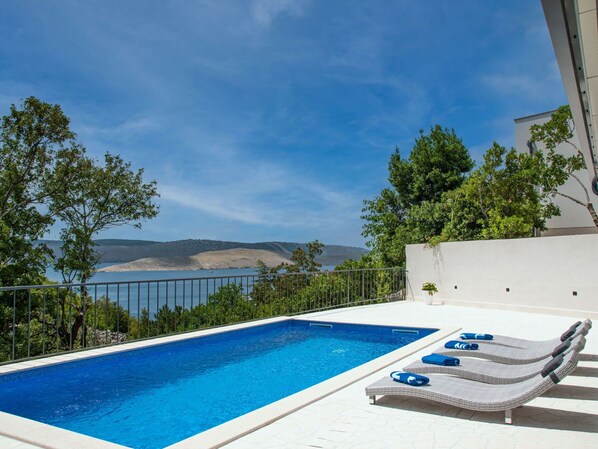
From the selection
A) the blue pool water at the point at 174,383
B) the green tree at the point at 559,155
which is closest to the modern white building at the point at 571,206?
the green tree at the point at 559,155

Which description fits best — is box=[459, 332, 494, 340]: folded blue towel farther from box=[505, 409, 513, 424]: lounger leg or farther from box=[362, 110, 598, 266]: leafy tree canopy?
box=[362, 110, 598, 266]: leafy tree canopy

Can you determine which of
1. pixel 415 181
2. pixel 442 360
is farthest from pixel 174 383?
pixel 415 181

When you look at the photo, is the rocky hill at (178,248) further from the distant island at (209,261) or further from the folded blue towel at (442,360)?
the folded blue towel at (442,360)

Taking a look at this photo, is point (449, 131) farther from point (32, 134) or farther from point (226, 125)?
point (32, 134)

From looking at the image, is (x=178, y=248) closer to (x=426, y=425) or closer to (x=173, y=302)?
(x=173, y=302)

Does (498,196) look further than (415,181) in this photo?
No

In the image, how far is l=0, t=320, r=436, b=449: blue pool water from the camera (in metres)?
3.84

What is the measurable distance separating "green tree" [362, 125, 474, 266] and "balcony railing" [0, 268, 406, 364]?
5.40 m

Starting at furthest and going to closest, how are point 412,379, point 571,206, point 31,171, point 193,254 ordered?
point 193,254, point 571,206, point 31,171, point 412,379

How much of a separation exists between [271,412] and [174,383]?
2033mm

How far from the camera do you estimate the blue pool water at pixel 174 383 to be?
3838 mm

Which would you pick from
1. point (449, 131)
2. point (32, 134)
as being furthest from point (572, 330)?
point (449, 131)

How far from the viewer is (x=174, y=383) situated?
4.99m

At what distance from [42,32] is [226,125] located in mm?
8477
